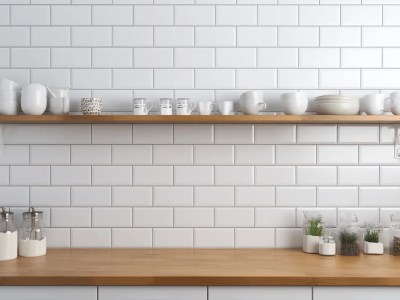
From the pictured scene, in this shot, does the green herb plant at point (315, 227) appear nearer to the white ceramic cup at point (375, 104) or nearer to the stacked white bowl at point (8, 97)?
the white ceramic cup at point (375, 104)

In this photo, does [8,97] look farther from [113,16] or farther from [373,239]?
[373,239]

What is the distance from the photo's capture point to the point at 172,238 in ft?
A: 7.48

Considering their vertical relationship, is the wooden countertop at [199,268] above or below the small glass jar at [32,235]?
below

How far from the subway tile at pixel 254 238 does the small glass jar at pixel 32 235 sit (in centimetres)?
98

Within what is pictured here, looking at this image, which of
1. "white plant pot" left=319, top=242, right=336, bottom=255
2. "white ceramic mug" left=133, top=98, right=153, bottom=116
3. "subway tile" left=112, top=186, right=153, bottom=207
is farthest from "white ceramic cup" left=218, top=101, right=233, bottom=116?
"white plant pot" left=319, top=242, right=336, bottom=255

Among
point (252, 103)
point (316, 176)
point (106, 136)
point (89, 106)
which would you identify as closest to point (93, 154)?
point (106, 136)

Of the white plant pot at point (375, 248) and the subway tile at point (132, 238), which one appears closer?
the white plant pot at point (375, 248)

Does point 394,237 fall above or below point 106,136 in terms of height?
below

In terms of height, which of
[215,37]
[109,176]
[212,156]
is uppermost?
[215,37]

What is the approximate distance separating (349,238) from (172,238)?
89 cm

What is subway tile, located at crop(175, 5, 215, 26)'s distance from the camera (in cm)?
229

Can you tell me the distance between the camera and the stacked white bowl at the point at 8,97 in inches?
83.3

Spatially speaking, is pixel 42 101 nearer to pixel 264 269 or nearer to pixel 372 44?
pixel 264 269

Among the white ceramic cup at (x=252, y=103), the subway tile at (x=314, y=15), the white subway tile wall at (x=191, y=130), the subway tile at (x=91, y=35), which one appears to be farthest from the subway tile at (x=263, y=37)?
the subway tile at (x=91, y=35)
